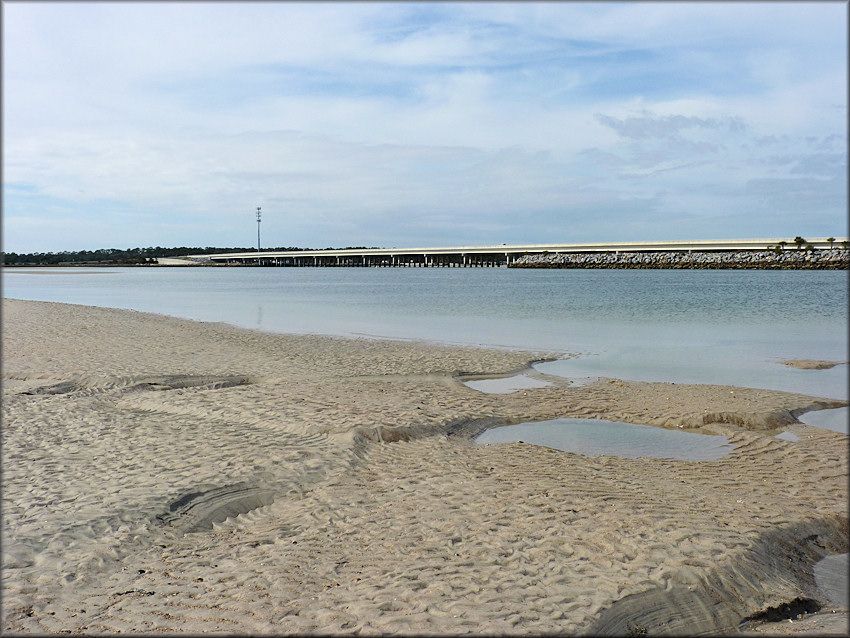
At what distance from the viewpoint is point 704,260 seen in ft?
403

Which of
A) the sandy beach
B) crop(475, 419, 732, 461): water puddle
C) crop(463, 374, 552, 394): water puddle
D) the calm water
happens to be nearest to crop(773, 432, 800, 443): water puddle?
the sandy beach

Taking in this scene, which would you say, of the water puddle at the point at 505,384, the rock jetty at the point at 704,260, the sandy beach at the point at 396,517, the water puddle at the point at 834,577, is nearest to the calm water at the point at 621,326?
the water puddle at the point at 505,384

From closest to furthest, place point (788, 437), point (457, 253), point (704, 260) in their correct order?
point (788, 437) → point (704, 260) → point (457, 253)

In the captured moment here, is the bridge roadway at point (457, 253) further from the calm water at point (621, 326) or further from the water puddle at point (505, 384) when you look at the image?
the water puddle at point (505, 384)

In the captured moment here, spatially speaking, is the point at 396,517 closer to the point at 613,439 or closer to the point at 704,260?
the point at 613,439

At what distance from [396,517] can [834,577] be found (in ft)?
13.3

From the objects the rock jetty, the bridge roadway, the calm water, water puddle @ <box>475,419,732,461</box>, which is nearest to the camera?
water puddle @ <box>475,419,732,461</box>

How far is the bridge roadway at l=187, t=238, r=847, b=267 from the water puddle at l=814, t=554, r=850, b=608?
118605mm

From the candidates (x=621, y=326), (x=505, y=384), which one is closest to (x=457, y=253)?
(x=621, y=326)

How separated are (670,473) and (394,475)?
3.48 m

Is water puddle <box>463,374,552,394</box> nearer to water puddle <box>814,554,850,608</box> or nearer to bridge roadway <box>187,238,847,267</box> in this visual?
water puddle <box>814,554,850,608</box>

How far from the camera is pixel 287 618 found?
15.9 ft

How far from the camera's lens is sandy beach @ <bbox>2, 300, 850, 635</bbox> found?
5062 mm

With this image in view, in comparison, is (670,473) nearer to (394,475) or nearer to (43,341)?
(394,475)
